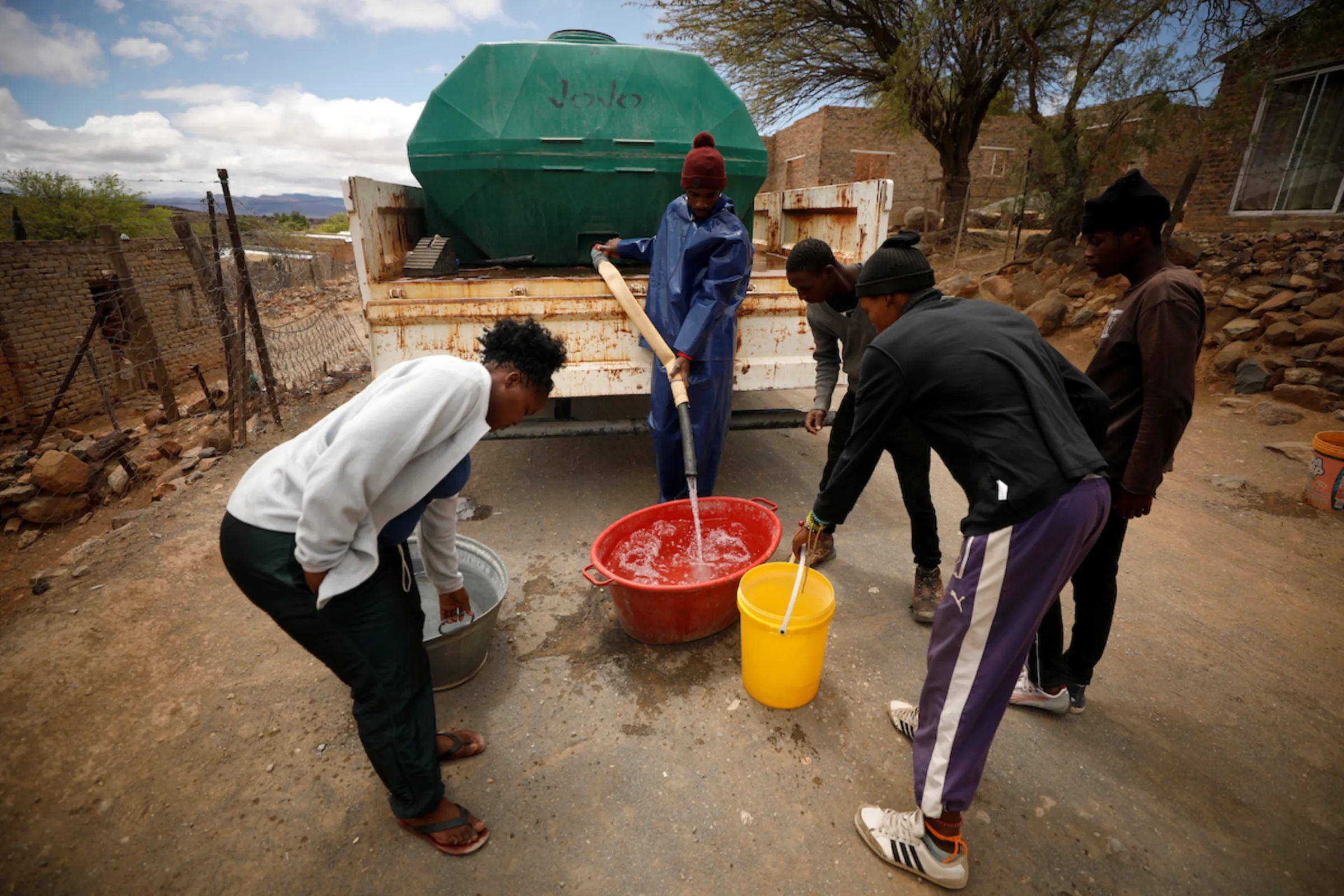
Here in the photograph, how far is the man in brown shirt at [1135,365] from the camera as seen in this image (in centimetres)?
167

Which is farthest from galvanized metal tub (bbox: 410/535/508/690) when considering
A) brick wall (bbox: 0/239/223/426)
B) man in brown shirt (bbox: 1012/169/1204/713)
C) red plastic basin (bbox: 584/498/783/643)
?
brick wall (bbox: 0/239/223/426)

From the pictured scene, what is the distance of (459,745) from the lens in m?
1.94

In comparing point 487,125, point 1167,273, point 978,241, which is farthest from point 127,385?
point 978,241

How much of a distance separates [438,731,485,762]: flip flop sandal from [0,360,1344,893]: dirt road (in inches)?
1.4

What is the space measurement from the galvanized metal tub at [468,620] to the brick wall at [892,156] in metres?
13.6

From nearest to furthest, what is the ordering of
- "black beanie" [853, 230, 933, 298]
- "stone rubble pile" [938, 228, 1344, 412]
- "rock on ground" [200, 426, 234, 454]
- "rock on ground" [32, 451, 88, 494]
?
"black beanie" [853, 230, 933, 298]
"rock on ground" [200, 426, 234, 454]
"rock on ground" [32, 451, 88, 494]
"stone rubble pile" [938, 228, 1344, 412]

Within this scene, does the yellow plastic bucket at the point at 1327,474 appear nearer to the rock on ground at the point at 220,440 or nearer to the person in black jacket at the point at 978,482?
→ the person in black jacket at the point at 978,482

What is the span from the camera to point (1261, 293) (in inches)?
243

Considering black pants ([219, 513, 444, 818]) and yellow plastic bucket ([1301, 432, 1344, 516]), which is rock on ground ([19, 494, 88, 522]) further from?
yellow plastic bucket ([1301, 432, 1344, 516])

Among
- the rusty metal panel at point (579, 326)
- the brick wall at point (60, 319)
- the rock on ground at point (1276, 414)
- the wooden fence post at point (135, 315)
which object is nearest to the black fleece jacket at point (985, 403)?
the rusty metal panel at point (579, 326)

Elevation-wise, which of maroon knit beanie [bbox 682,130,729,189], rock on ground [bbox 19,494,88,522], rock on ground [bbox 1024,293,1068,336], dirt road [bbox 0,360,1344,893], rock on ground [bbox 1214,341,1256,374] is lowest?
rock on ground [bbox 19,494,88,522]

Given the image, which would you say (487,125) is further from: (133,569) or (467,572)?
(133,569)

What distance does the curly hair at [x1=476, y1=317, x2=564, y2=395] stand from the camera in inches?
57.9

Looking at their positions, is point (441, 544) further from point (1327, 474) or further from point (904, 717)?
point (1327, 474)
